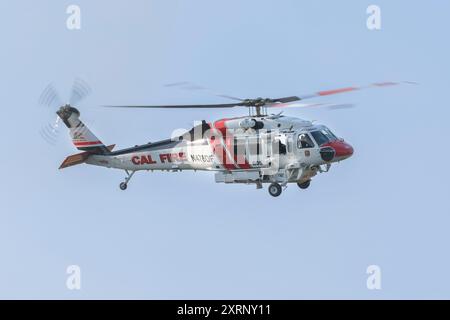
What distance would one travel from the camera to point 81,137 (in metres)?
43.0

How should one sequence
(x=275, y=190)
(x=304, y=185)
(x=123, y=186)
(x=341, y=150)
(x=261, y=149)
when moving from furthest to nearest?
(x=123, y=186), (x=304, y=185), (x=261, y=149), (x=275, y=190), (x=341, y=150)

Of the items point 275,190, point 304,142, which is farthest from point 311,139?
point 275,190

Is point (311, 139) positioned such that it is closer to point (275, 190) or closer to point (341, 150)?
point (341, 150)

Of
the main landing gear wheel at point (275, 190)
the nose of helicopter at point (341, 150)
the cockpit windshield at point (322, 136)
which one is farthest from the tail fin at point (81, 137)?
the nose of helicopter at point (341, 150)

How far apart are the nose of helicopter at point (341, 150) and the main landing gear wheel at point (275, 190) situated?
2444 mm

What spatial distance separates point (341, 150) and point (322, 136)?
0.96m

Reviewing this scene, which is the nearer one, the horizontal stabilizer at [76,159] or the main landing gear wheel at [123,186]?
the horizontal stabilizer at [76,159]

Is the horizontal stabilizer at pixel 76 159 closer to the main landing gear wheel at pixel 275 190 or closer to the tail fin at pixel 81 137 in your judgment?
the tail fin at pixel 81 137

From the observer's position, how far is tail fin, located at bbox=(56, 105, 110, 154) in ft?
140

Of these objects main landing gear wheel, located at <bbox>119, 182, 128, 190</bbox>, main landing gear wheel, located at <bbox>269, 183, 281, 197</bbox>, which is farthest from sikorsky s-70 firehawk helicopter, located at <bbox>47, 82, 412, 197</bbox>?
main landing gear wheel, located at <bbox>119, 182, 128, 190</bbox>

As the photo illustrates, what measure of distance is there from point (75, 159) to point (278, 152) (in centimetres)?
895

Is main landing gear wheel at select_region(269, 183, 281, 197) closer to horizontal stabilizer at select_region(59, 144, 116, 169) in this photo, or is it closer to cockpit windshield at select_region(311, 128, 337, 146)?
cockpit windshield at select_region(311, 128, 337, 146)

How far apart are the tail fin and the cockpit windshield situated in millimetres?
9333

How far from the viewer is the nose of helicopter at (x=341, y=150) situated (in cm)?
3838
